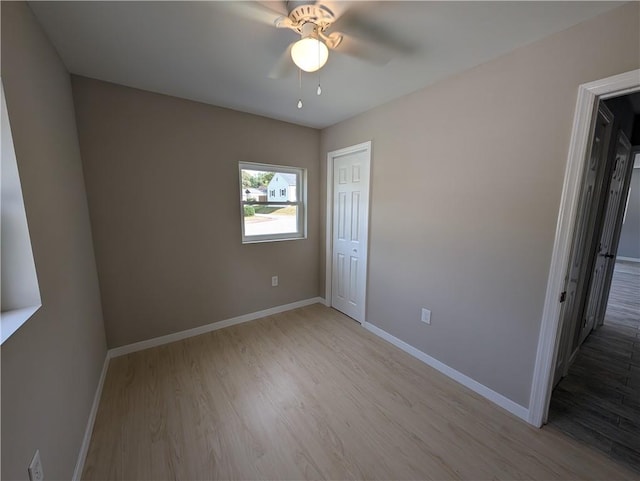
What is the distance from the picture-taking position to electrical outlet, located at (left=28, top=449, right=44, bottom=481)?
928 millimetres

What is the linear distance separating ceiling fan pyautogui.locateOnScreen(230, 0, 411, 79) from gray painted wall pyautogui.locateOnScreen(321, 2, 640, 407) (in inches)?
29.7

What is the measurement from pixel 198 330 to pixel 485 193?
302 cm

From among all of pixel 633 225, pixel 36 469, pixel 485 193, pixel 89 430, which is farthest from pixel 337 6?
pixel 633 225

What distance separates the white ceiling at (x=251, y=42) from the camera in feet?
4.32

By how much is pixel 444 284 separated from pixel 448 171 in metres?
0.95

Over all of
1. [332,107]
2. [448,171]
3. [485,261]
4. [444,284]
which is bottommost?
[444,284]

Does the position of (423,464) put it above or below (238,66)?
below

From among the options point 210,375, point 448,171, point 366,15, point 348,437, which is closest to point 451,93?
point 448,171

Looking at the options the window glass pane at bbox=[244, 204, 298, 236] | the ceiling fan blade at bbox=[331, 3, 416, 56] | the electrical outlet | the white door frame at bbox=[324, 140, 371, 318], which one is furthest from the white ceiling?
the electrical outlet

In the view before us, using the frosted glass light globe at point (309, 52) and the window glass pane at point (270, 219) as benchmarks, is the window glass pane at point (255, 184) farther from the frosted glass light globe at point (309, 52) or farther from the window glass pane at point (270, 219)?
the frosted glass light globe at point (309, 52)

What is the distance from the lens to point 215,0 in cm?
126

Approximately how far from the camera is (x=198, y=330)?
2756 millimetres

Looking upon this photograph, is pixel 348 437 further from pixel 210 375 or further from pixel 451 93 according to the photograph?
pixel 451 93

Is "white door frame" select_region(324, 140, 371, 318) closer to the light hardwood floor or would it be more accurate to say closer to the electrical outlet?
the light hardwood floor
